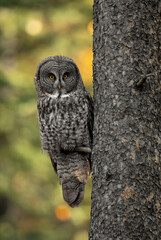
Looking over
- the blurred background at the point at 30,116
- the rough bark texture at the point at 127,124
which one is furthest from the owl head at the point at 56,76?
the blurred background at the point at 30,116

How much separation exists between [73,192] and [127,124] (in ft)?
5.74

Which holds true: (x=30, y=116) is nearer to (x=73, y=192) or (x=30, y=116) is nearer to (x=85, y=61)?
(x=85, y=61)

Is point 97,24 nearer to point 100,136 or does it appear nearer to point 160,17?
point 160,17

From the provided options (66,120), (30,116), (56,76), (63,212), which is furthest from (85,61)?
(66,120)

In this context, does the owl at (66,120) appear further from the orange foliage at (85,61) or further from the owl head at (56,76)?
the orange foliage at (85,61)

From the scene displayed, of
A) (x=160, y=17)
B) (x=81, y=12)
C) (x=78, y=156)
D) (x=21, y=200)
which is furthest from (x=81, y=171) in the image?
(x=81, y=12)

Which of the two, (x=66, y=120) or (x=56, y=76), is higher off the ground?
(x=56, y=76)

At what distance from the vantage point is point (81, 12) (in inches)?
390

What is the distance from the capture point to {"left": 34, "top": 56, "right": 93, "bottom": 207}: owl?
14.4 feet

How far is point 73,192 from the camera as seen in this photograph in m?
4.79

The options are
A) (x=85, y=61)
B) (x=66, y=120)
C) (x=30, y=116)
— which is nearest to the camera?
(x=66, y=120)

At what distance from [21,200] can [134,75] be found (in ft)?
22.4

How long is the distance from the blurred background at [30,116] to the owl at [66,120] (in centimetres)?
312

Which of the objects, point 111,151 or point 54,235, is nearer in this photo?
point 111,151
